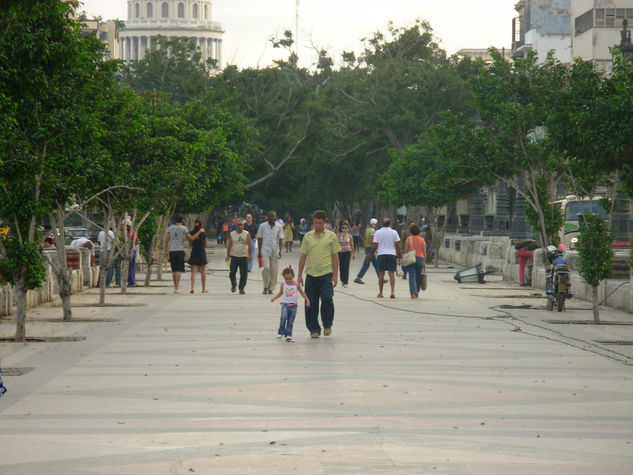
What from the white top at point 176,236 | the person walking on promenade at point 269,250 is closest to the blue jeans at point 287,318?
the person walking on promenade at point 269,250

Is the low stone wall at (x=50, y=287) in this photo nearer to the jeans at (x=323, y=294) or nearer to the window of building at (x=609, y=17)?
the jeans at (x=323, y=294)

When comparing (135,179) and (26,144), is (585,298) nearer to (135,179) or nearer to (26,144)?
(135,179)

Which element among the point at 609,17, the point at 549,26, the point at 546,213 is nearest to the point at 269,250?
the point at 546,213

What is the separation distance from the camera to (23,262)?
49.2 feet

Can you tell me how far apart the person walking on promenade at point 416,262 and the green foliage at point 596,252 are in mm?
6313

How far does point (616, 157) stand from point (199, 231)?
10.7 meters

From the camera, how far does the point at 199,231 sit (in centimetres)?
2636

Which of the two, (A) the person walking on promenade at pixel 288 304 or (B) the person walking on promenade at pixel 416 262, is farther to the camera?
(B) the person walking on promenade at pixel 416 262

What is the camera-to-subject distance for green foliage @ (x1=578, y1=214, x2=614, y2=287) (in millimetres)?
17922

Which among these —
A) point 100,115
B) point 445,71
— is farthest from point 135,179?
point 445,71

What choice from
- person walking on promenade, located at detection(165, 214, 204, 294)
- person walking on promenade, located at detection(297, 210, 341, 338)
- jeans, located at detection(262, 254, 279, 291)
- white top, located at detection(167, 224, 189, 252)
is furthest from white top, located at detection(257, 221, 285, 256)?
person walking on promenade, located at detection(297, 210, 341, 338)

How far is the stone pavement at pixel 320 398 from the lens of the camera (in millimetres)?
7301

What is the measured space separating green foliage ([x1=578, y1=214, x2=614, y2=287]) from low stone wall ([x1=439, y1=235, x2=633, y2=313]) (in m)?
2.37

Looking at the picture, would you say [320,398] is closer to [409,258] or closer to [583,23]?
[409,258]
